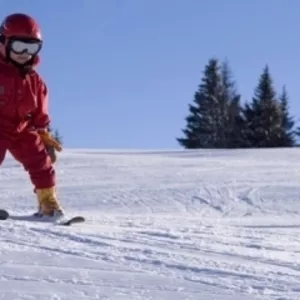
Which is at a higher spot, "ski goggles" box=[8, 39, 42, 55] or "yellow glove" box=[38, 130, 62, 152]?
"ski goggles" box=[8, 39, 42, 55]

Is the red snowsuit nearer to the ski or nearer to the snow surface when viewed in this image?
the ski

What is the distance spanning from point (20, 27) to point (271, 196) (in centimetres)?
358

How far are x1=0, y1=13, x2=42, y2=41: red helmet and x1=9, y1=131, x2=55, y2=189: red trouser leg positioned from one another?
702 millimetres

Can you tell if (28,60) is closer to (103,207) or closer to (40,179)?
(40,179)

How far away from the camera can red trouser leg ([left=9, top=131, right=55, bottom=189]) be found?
6.11 meters

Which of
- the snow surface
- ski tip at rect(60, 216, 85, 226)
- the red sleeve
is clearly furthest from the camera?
the red sleeve

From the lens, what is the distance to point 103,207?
25.4ft

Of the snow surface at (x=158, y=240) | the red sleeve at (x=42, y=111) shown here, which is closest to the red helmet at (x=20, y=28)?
the red sleeve at (x=42, y=111)

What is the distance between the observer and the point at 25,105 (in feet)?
19.8

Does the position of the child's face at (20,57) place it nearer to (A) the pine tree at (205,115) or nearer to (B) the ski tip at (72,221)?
(B) the ski tip at (72,221)

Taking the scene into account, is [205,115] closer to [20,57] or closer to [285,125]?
[285,125]

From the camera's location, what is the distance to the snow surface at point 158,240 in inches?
136

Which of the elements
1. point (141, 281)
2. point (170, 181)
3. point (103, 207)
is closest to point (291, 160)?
point (170, 181)

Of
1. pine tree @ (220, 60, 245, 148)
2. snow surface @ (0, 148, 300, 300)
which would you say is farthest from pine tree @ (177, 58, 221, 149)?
snow surface @ (0, 148, 300, 300)
